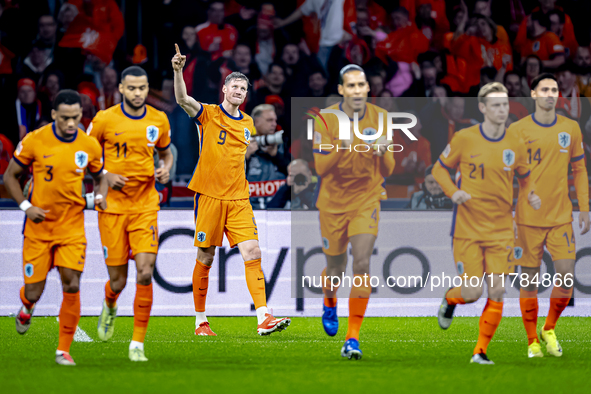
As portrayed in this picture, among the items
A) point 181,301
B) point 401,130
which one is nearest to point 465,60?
point 401,130

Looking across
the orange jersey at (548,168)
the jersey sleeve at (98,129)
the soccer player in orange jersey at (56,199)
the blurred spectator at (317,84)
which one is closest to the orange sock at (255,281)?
the jersey sleeve at (98,129)

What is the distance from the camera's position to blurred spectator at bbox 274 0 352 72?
1216 centimetres

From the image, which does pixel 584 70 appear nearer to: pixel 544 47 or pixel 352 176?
pixel 544 47

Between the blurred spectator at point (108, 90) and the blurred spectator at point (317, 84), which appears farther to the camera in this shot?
the blurred spectator at point (317, 84)

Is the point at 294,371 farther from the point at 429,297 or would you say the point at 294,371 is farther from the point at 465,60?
the point at 465,60

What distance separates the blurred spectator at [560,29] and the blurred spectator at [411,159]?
3747 mm

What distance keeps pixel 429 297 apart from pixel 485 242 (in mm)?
3381

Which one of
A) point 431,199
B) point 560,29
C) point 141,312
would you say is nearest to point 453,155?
point 141,312

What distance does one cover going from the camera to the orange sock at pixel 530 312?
643 centimetres

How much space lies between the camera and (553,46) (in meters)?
12.4

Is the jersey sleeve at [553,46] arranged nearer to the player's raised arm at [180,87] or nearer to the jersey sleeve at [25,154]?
the player's raised arm at [180,87]

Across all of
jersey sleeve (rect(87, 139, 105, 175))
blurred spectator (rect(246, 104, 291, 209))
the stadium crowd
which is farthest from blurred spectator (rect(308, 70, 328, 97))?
jersey sleeve (rect(87, 139, 105, 175))

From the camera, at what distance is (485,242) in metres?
6.22

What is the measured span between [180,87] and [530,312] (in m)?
3.59
